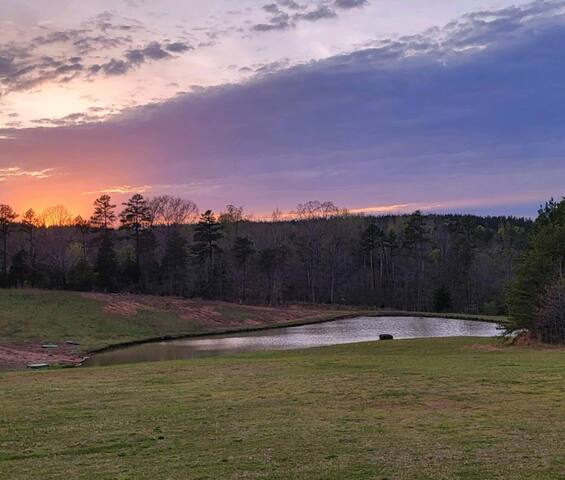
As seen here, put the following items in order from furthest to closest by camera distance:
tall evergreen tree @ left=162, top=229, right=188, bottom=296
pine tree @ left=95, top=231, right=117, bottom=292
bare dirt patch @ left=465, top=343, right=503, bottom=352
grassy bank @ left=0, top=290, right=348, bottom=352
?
tall evergreen tree @ left=162, top=229, right=188, bottom=296 < pine tree @ left=95, top=231, right=117, bottom=292 < grassy bank @ left=0, top=290, right=348, bottom=352 < bare dirt patch @ left=465, top=343, right=503, bottom=352

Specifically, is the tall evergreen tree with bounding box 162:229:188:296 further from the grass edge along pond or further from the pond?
the pond

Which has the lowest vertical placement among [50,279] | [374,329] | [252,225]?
[374,329]

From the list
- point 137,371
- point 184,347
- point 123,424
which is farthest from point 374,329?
point 123,424

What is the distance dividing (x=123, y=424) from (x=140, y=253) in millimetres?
81751

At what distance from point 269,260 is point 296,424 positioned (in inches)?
3234

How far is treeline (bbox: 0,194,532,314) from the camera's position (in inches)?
3123

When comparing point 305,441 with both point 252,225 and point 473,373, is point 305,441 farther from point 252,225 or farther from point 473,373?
point 252,225

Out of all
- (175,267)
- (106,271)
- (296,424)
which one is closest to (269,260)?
(175,267)

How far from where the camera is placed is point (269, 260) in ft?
311

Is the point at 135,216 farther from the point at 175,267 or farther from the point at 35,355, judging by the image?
the point at 35,355

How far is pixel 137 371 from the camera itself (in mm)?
25406

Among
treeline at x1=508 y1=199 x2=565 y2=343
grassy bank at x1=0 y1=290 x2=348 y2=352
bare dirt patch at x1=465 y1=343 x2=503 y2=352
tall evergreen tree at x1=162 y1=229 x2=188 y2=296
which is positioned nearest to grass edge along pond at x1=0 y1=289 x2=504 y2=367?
grassy bank at x1=0 y1=290 x2=348 y2=352

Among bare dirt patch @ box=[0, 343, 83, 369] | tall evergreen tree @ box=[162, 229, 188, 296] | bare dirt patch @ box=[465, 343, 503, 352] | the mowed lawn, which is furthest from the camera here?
tall evergreen tree @ box=[162, 229, 188, 296]

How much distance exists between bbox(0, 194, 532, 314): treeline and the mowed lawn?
5746cm
